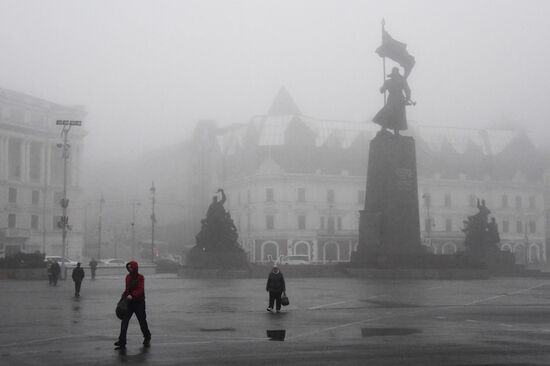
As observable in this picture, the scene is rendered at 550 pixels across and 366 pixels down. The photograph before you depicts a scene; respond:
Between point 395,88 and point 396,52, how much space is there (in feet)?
7.74

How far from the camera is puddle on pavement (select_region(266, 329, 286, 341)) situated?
42.2 feet

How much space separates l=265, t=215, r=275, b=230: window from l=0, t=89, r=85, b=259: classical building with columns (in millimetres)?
23812

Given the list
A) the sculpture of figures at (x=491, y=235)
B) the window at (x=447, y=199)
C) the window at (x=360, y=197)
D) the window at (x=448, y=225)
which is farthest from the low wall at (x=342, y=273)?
the window at (x=447, y=199)

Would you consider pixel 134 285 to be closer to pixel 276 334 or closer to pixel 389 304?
pixel 276 334

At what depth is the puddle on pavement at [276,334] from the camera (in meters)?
12.9

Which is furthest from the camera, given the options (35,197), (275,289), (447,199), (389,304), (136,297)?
(447,199)

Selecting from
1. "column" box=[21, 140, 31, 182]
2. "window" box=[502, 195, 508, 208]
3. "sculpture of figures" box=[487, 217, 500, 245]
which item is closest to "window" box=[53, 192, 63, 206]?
"column" box=[21, 140, 31, 182]

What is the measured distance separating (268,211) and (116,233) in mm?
24669

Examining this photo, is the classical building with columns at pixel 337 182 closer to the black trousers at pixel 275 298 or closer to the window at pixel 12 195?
the window at pixel 12 195

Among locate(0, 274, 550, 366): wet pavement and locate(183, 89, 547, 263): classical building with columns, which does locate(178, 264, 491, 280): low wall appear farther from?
locate(183, 89, 547, 263): classical building with columns

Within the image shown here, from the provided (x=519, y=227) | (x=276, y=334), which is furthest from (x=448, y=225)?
(x=276, y=334)

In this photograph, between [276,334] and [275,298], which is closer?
[276,334]

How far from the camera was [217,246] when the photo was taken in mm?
43438

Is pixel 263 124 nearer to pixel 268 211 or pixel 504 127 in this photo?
pixel 268 211
